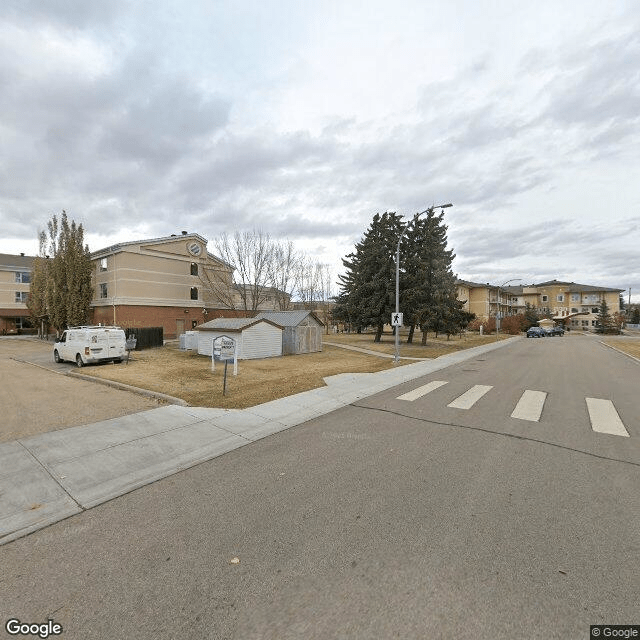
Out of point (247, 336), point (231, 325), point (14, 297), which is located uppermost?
point (14, 297)

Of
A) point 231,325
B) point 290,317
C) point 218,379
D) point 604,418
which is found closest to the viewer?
point 604,418

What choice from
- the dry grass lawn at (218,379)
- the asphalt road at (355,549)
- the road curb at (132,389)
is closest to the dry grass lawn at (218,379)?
the dry grass lawn at (218,379)

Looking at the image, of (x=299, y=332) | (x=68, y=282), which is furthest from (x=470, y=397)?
(x=68, y=282)

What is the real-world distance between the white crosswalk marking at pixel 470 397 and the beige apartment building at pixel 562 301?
228ft

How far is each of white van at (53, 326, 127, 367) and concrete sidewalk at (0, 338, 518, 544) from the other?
1089 cm

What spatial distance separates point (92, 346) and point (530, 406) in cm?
1789

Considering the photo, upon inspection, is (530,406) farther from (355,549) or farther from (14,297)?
(14,297)

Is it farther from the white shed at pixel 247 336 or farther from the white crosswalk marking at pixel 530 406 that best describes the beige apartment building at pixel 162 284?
the white crosswalk marking at pixel 530 406

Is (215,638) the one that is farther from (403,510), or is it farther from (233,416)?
(233,416)

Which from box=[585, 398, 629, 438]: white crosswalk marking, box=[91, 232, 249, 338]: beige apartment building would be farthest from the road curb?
box=[91, 232, 249, 338]: beige apartment building

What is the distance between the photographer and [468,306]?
2901 inches

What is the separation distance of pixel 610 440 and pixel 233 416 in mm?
7271

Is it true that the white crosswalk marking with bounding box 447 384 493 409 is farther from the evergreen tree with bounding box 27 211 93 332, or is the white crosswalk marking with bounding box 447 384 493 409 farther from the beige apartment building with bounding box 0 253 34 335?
the beige apartment building with bounding box 0 253 34 335

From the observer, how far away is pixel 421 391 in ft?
34.6
